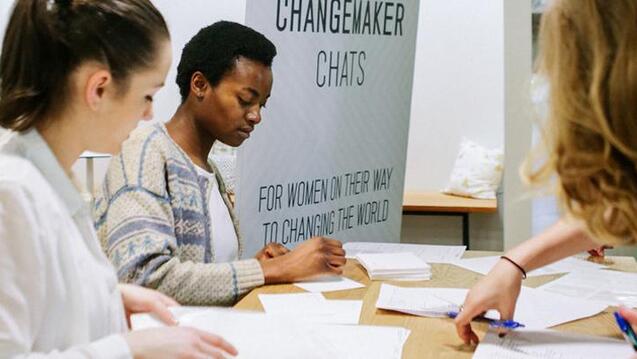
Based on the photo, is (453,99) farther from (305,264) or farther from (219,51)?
(305,264)

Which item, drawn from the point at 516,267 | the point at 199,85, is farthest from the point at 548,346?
the point at 199,85

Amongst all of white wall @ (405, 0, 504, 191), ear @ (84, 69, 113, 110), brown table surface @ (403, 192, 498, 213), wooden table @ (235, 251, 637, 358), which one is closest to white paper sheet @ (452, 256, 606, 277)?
wooden table @ (235, 251, 637, 358)

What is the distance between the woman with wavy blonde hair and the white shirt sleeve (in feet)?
1.93

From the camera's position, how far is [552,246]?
1.44m

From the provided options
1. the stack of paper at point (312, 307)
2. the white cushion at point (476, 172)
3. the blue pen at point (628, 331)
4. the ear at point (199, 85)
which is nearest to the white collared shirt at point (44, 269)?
the stack of paper at point (312, 307)

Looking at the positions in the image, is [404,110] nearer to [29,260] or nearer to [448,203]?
[448,203]

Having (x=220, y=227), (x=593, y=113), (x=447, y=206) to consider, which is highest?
(x=593, y=113)

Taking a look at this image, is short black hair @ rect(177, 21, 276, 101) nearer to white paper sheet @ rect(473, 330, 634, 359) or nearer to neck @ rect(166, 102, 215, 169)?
neck @ rect(166, 102, 215, 169)

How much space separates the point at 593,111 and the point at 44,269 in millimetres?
637

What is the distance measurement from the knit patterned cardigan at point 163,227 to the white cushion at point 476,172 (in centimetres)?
256

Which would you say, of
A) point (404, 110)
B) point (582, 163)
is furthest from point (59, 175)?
point (404, 110)

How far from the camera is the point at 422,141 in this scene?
4.28 m

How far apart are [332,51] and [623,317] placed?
135 cm

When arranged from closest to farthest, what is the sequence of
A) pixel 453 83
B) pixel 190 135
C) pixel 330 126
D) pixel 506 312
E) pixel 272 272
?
pixel 506 312 → pixel 272 272 → pixel 190 135 → pixel 330 126 → pixel 453 83
